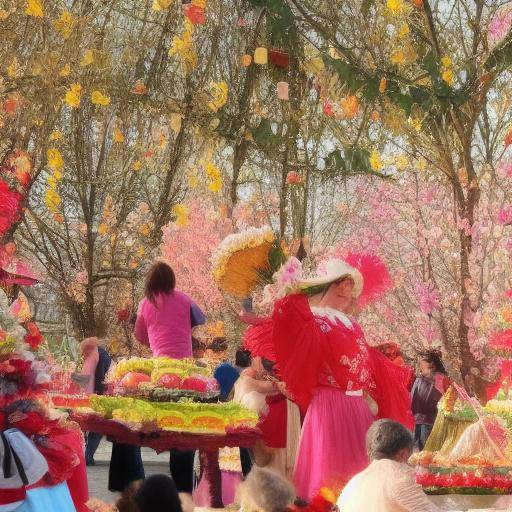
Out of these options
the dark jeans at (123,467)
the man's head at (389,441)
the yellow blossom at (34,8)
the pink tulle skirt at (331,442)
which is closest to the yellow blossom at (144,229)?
the yellow blossom at (34,8)

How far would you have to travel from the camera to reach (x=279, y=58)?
14.7 metres

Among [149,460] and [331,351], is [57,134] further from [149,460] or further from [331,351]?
[331,351]

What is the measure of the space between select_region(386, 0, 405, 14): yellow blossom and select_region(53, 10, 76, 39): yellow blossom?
3794 mm

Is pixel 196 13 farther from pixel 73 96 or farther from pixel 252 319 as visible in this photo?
pixel 252 319

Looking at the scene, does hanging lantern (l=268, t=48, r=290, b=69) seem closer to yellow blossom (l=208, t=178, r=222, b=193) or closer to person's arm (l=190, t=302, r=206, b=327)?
yellow blossom (l=208, t=178, r=222, b=193)

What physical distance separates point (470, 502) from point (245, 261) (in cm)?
246

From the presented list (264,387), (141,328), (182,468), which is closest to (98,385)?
(141,328)

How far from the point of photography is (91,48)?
1577 cm

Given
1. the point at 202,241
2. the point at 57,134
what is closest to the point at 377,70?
the point at 57,134

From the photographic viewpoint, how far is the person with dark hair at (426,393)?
14664mm

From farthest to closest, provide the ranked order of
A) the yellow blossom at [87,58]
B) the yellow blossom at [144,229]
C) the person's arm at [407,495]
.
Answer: the yellow blossom at [144,229] → the yellow blossom at [87,58] → the person's arm at [407,495]

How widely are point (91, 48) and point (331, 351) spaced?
8.45m

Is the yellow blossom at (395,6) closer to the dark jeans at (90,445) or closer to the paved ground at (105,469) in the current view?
the paved ground at (105,469)

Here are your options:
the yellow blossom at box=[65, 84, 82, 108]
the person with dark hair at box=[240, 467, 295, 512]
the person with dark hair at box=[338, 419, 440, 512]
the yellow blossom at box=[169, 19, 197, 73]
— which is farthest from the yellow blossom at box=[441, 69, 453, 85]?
the person with dark hair at box=[240, 467, 295, 512]
